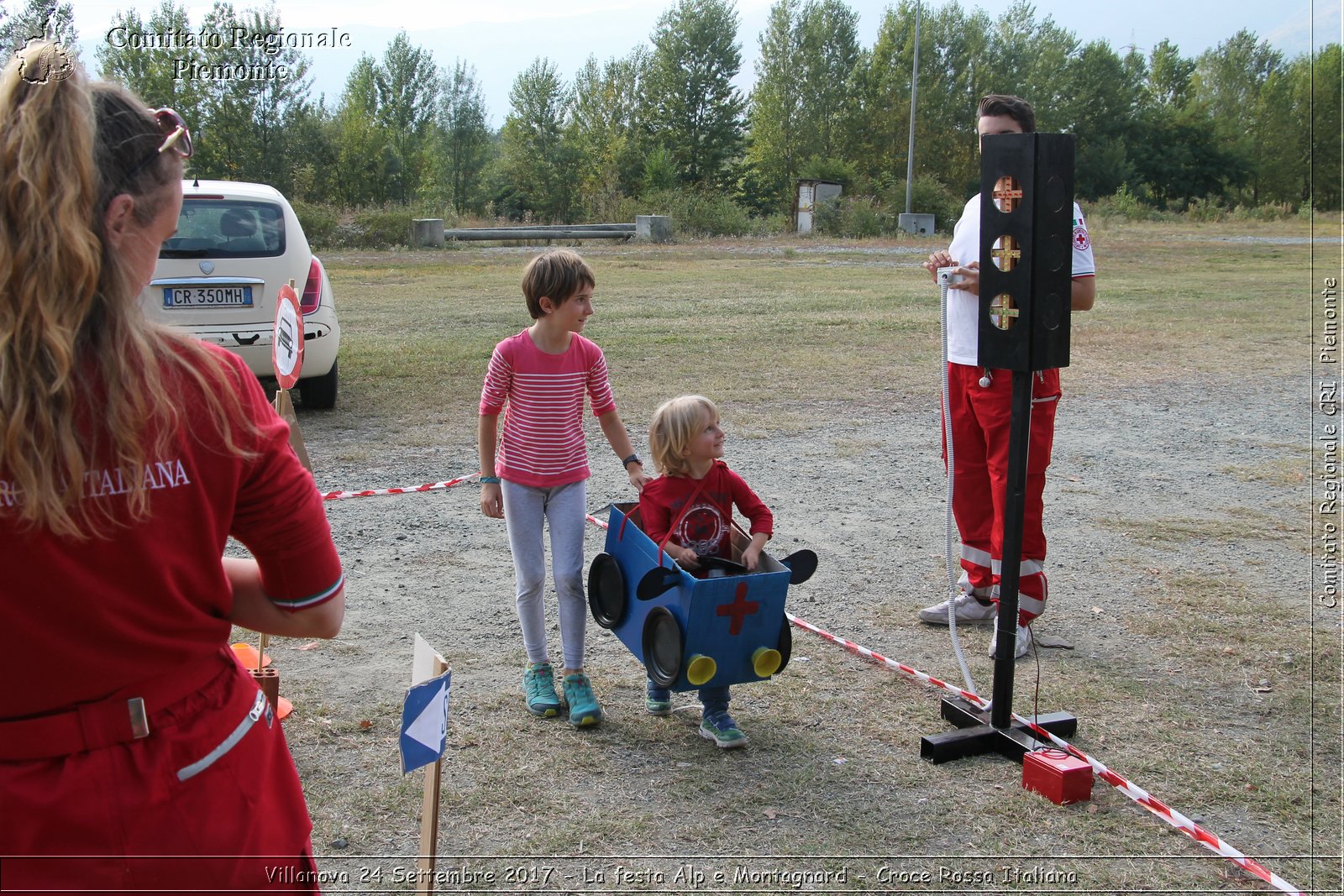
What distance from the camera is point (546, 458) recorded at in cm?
390

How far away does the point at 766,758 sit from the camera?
3.72 meters

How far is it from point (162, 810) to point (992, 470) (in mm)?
3876

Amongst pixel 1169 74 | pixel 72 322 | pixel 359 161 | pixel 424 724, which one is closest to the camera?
pixel 72 322

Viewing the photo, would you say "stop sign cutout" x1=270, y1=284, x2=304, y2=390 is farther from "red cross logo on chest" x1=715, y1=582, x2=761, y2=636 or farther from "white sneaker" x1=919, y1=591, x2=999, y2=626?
"white sneaker" x1=919, y1=591, x2=999, y2=626

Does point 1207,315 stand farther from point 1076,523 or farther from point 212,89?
point 212,89

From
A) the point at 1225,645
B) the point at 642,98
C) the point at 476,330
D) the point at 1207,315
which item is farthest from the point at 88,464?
the point at 642,98

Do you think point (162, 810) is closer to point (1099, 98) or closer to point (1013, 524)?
point (1013, 524)

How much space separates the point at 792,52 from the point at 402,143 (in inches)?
1037

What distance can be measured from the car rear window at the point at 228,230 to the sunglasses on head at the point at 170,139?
24.6 ft

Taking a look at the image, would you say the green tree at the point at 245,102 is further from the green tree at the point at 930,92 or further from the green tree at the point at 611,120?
the green tree at the point at 930,92

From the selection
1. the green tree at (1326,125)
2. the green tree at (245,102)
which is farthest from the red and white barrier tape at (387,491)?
the green tree at (245,102)

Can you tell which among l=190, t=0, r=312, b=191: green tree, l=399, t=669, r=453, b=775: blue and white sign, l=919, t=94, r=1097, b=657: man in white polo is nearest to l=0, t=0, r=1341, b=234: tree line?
l=190, t=0, r=312, b=191: green tree

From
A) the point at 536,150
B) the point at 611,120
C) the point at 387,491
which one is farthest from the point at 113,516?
the point at 611,120

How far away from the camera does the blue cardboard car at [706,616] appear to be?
139 inches
